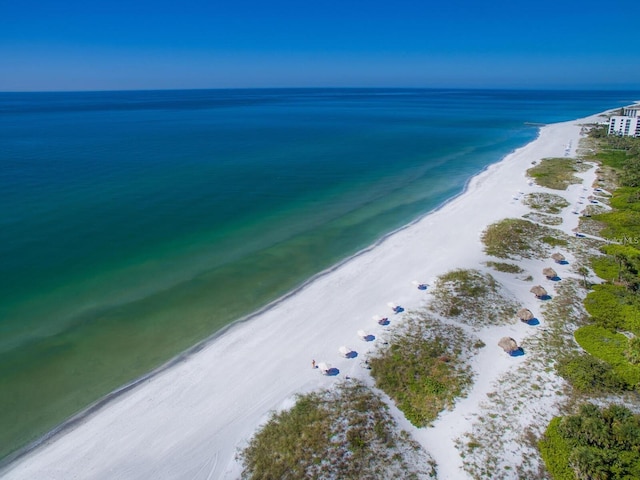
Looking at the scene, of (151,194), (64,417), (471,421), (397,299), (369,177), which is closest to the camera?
(471,421)

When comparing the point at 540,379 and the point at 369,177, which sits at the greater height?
the point at 369,177

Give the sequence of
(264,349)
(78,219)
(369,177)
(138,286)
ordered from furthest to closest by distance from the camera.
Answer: (369,177)
(78,219)
(138,286)
(264,349)

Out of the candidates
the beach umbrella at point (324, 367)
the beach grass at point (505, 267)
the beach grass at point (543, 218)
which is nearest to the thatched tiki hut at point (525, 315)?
the beach grass at point (505, 267)

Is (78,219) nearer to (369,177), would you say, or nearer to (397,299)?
(397,299)

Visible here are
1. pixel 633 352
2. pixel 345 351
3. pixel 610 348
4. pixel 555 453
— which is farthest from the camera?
pixel 345 351

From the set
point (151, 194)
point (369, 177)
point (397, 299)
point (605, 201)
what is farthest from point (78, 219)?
point (605, 201)

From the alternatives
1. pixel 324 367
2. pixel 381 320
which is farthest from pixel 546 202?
pixel 324 367

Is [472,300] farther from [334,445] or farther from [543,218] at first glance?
[543,218]
